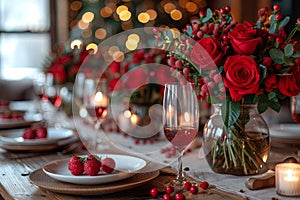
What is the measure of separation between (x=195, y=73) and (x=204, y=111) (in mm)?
974

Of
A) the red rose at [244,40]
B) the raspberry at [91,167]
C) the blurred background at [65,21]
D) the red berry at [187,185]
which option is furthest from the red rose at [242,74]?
the blurred background at [65,21]

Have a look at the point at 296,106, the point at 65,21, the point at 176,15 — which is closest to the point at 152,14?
the point at 176,15

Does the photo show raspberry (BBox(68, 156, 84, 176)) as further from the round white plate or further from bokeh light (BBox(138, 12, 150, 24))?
bokeh light (BBox(138, 12, 150, 24))

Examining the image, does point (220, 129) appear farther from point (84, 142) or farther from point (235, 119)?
point (84, 142)

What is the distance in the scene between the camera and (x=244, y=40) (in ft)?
3.99

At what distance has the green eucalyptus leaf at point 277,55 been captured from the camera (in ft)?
4.01

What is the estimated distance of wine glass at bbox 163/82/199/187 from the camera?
3.88 ft

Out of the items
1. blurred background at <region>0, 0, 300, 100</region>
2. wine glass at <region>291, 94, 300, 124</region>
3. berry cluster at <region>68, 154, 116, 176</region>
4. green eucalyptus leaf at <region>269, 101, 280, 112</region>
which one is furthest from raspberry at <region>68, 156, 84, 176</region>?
blurred background at <region>0, 0, 300, 100</region>

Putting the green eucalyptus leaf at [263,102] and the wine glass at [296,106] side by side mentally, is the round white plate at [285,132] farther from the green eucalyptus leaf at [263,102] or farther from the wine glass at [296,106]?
the green eucalyptus leaf at [263,102]

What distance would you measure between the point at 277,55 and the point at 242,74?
0.10m

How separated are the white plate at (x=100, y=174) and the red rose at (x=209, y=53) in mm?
294

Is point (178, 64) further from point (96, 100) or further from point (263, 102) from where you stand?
point (96, 100)

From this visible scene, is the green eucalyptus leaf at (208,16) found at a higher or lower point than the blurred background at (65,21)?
lower

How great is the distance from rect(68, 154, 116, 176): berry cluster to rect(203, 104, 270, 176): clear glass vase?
0.30 m
